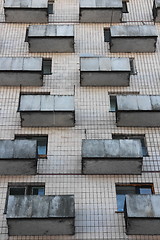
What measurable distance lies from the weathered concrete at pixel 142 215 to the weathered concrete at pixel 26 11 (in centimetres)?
1829

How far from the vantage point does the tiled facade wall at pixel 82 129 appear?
19781mm

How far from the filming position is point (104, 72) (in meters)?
25.6

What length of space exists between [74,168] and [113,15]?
15.2 meters

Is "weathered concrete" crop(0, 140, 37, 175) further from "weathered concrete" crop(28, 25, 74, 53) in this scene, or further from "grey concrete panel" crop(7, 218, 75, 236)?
"weathered concrete" crop(28, 25, 74, 53)

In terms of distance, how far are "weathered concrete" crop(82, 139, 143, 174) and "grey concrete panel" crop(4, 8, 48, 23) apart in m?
14.1

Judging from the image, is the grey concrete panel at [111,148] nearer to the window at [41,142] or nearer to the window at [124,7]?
the window at [41,142]

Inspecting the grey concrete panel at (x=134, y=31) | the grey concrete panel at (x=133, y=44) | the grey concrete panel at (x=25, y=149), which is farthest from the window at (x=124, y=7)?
the grey concrete panel at (x=25, y=149)

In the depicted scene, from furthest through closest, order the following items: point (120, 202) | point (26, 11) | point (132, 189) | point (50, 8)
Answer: point (50, 8) < point (26, 11) < point (132, 189) < point (120, 202)

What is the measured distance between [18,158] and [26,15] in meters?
14.9

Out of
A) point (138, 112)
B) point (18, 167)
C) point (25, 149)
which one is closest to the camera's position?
point (18, 167)

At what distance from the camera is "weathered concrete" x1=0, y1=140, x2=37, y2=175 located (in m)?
21.0

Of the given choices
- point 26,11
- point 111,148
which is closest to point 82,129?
point 111,148

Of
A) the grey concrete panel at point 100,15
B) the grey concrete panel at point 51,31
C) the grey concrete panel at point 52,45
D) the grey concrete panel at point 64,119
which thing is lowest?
the grey concrete panel at point 64,119

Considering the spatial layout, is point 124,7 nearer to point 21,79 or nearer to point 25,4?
point 25,4
